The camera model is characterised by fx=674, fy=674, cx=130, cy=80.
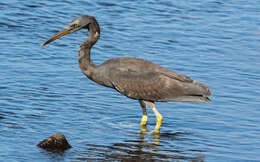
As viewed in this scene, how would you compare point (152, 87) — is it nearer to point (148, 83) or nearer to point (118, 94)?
point (148, 83)

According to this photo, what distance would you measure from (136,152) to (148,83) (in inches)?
65.5

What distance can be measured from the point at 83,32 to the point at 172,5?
13.7ft

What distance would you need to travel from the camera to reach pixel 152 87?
33.3 ft

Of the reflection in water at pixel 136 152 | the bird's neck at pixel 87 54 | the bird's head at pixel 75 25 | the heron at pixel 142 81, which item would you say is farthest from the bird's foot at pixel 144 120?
the bird's head at pixel 75 25

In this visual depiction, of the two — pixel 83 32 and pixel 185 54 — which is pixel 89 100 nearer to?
pixel 185 54

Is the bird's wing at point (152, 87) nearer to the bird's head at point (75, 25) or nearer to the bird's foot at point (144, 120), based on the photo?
the bird's foot at point (144, 120)

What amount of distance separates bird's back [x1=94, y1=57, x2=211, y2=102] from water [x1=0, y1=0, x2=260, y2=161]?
0.45 metres

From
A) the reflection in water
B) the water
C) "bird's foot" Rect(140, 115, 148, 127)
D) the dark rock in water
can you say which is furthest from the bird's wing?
the dark rock in water

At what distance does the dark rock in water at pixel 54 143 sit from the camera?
8.28m

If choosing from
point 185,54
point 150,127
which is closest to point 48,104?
point 150,127

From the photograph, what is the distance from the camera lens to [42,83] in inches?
454

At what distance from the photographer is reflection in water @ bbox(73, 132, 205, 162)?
8.46 metres

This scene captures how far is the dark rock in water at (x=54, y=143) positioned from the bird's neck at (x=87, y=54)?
Answer: 1992 millimetres

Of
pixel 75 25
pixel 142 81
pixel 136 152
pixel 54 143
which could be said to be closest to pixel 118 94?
pixel 142 81
